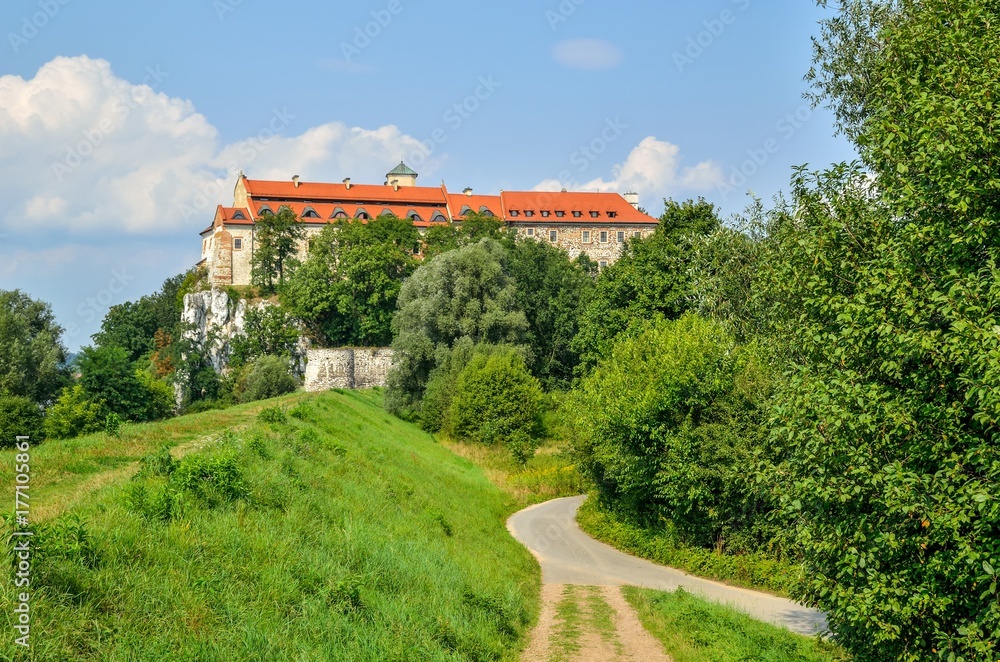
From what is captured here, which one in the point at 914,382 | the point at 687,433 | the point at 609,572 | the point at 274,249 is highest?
the point at 274,249

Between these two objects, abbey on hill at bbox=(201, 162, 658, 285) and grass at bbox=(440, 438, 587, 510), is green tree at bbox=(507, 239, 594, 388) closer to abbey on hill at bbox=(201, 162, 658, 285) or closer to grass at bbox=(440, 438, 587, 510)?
grass at bbox=(440, 438, 587, 510)

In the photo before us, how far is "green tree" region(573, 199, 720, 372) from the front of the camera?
4303 centimetres

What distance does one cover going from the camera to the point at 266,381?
68.7m

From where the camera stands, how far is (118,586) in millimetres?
9188

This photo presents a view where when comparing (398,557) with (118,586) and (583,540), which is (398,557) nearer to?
(118,586)

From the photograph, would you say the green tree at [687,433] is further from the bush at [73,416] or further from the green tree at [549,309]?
the green tree at [549,309]

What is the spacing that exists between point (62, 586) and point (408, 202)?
96078 mm

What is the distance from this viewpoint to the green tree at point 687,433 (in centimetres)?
2392

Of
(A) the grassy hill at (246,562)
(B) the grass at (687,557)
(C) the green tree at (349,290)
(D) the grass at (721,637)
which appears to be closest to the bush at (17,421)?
(A) the grassy hill at (246,562)

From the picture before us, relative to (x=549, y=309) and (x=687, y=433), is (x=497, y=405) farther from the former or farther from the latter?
(x=549, y=309)

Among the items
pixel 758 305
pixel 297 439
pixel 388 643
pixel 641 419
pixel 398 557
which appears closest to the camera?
pixel 388 643

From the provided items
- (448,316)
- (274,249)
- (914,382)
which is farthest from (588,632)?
(274,249)

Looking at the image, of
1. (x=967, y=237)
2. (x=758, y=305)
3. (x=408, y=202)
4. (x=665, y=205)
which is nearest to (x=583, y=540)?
(x=758, y=305)

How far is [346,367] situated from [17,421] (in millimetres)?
39091
